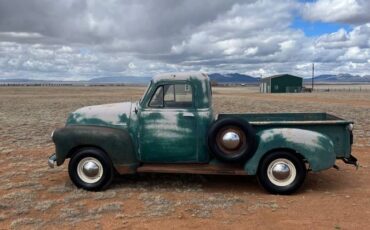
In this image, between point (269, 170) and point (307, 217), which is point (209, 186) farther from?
point (307, 217)

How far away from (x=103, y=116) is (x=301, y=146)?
3478mm

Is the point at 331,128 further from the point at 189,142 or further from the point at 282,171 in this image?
the point at 189,142

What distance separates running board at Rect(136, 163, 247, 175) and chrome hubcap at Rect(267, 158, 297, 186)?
0.46 m

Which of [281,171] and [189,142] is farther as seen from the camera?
[189,142]

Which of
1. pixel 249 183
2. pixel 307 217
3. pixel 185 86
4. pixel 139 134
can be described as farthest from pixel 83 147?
pixel 307 217

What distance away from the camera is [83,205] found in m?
6.44

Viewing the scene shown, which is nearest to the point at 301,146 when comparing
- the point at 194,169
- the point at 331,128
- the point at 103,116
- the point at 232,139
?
the point at 331,128

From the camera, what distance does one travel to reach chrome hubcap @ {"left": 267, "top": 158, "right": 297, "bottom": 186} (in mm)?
6902

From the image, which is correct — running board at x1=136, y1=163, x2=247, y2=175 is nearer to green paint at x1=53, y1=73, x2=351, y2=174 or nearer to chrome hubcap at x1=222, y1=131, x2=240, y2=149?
green paint at x1=53, y1=73, x2=351, y2=174

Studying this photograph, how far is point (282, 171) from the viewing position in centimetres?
690

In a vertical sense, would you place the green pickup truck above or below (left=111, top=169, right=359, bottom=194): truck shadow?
above

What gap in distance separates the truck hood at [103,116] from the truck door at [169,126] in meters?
0.36

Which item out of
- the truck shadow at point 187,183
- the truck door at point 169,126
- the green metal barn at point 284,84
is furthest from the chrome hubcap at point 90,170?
the green metal barn at point 284,84

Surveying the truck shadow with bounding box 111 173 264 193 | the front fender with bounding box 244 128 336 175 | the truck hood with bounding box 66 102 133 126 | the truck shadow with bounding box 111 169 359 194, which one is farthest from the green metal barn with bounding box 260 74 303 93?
the truck hood with bounding box 66 102 133 126
